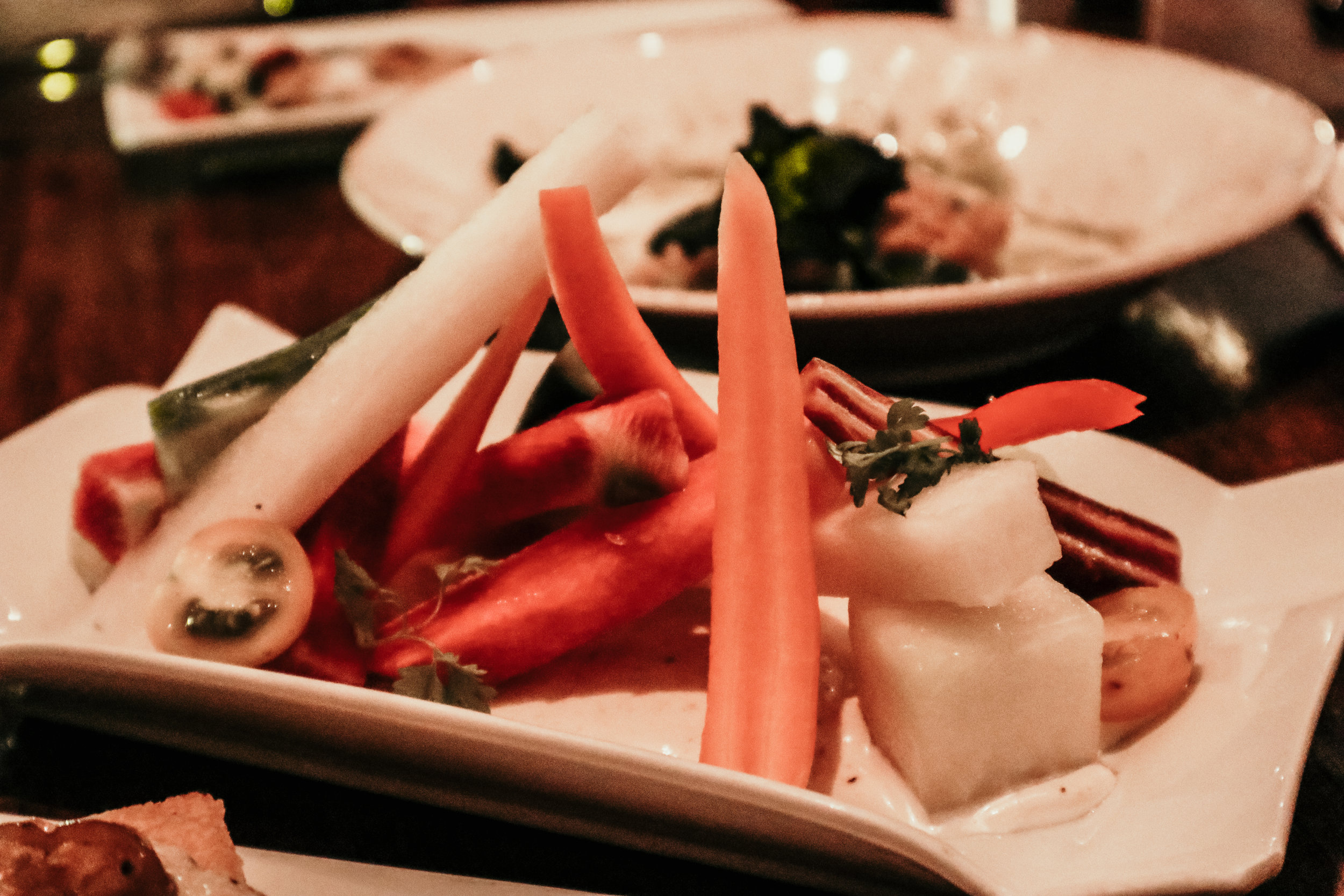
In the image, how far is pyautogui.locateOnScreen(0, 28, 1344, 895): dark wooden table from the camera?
73 cm

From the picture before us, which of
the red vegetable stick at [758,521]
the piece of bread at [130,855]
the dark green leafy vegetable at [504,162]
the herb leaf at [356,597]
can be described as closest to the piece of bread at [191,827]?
the piece of bread at [130,855]

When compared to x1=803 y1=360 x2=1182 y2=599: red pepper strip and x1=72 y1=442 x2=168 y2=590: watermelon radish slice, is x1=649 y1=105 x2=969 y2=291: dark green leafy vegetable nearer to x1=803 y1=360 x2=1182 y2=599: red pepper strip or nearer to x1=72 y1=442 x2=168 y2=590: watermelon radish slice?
x1=803 y1=360 x2=1182 y2=599: red pepper strip

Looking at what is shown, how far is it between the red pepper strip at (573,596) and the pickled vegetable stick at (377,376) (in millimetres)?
172

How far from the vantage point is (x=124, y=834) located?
1.87 ft

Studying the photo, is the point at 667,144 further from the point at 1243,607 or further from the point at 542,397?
the point at 1243,607

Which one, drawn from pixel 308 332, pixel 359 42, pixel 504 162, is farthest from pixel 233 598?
pixel 359 42

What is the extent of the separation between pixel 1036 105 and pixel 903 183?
1.45 feet

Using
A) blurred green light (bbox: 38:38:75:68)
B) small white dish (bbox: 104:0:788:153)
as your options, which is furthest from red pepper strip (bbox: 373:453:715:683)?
blurred green light (bbox: 38:38:75:68)

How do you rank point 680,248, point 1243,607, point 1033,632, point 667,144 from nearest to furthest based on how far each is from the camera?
point 1033,632, point 1243,607, point 680,248, point 667,144

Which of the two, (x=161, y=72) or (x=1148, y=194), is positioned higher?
(x=1148, y=194)

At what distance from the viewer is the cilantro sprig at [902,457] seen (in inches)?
28.5

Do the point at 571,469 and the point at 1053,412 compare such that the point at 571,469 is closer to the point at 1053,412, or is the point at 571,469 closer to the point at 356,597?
the point at 356,597

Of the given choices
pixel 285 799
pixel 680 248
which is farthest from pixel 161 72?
pixel 285 799

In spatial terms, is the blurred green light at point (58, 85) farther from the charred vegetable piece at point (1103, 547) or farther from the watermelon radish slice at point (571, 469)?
the charred vegetable piece at point (1103, 547)
